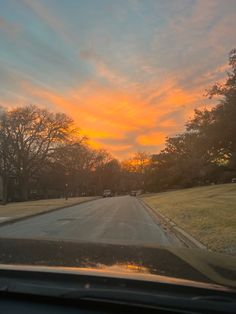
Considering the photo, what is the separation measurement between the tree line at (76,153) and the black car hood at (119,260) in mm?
33843

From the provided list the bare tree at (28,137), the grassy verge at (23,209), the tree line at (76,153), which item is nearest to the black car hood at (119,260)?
the grassy verge at (23,209)

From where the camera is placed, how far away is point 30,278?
3.59 meters

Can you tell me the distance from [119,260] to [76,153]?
8080 centimetres

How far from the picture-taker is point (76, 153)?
85.1 metres

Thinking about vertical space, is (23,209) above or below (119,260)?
above

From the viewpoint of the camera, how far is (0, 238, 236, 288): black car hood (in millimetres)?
3904

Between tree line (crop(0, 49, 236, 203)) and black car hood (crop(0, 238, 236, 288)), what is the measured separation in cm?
3384

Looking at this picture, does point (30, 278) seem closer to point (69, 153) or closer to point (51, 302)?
point (51, 302)

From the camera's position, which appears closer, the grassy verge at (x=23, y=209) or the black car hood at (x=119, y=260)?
the black car hood at (x=119, y=260)

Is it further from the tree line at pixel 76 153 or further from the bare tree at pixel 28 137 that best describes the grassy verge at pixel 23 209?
the bare tree at pixel 28 137

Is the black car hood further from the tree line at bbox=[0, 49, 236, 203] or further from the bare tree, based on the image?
the bare tree

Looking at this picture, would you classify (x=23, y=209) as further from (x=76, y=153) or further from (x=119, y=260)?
(x=76, y=153)

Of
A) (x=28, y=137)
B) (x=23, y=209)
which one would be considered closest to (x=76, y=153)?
(x=28, y=137)

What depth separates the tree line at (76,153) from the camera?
41125 millimetres
